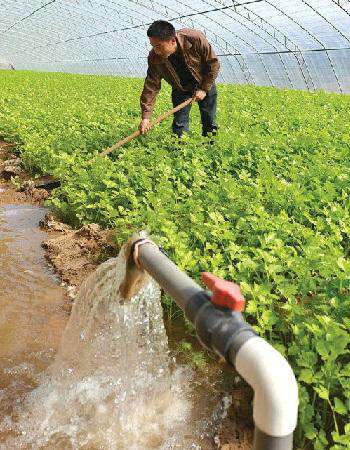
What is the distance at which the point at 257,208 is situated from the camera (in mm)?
3596

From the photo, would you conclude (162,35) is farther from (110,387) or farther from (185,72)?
(110,387)

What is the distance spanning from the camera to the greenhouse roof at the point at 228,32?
18047 millimetres

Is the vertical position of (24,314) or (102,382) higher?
(24,314)

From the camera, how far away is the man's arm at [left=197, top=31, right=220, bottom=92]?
563cm

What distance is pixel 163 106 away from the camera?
1037 cm

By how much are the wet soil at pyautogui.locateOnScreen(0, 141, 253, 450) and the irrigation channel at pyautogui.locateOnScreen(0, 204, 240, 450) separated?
0.09 meters

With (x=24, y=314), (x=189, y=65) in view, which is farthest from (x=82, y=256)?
(x=189, y=65)

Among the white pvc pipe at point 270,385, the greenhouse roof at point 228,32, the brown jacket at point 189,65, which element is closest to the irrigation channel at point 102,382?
the white pvc pipe at point 270,385

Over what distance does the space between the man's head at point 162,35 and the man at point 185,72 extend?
110mm

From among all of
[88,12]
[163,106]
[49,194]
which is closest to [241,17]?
[88,12]

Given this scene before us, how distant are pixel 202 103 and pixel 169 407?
14.8ft

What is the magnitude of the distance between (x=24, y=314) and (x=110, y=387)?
961mm

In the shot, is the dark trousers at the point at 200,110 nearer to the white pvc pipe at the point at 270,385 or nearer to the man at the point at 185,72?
the man at the point at 185,72

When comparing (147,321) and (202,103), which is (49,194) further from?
(147,321)
